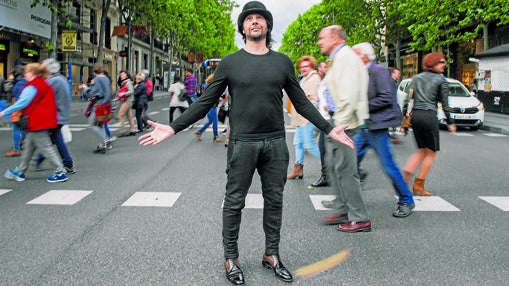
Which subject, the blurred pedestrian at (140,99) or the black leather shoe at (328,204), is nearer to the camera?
the black leather shoe at (328,204)

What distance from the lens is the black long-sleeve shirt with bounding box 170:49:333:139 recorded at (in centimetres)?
349

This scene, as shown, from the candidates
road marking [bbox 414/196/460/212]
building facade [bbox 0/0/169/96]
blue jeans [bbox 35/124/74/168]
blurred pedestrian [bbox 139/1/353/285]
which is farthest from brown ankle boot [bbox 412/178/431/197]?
building facade [bbox 0/0/169/96]

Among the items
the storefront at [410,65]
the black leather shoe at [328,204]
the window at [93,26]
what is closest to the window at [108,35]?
the window at [93,26]

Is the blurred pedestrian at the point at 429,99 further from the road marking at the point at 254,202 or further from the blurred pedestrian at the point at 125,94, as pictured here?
the blurred pedestrian at the point at 125,94

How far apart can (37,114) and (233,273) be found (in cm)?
474

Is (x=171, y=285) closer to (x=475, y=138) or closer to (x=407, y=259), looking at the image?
(x=407, y=259)

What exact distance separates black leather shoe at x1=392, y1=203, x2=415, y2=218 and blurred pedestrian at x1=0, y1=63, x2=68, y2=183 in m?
4.56

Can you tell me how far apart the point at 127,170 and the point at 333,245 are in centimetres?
485

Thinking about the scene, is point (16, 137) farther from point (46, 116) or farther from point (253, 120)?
point (253, 120)

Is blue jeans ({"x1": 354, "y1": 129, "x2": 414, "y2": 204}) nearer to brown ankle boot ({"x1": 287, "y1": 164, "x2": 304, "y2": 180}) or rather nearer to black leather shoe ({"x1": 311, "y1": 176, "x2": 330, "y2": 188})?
black leather shoe ({"x1": 311, "y1": 176, "x2": 330, "y2": 188})

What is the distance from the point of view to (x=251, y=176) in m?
3.73

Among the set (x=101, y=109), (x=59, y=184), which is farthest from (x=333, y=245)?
(x=101, y=109)

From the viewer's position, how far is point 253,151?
360cm

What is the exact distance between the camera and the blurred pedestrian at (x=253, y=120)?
138 inches
